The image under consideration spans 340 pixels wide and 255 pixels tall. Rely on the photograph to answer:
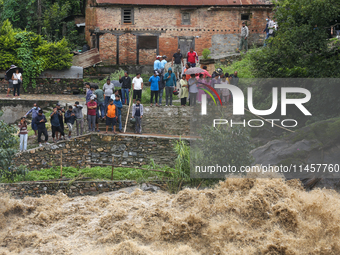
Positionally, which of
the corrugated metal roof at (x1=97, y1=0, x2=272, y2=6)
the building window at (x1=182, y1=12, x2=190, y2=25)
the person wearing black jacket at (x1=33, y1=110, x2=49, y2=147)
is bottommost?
the person wearing black jacket at (x1=33, y1=110, x2=49, y2=147)

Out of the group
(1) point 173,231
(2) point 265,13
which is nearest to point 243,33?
(2) point 265,13

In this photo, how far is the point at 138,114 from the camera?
17672 millimetres

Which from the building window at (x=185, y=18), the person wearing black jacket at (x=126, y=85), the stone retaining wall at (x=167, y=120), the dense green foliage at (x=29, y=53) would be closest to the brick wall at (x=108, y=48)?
the dense green foliage at (x=29, y=53)

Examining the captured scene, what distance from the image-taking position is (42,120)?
16859 mm

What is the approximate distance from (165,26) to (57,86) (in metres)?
7.85

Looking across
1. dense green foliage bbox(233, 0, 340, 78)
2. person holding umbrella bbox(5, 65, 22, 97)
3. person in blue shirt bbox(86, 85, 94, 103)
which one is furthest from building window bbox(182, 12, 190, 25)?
person in blue shirt bbox(86, 85, 94, 103)

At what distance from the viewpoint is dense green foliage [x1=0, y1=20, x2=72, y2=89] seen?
74.7ft

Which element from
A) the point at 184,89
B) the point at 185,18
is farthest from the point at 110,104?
the point at 185,18

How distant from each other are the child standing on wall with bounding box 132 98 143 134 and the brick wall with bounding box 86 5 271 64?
9.60m

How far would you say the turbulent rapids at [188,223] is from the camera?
1248cm

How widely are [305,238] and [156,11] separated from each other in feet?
60.1

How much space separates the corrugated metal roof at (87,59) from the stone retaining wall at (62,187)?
437 inches

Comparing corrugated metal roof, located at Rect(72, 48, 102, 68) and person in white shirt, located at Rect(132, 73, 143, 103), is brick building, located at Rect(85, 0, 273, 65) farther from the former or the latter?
person in white shirt, located at Rect(132, 73, 143, 103)

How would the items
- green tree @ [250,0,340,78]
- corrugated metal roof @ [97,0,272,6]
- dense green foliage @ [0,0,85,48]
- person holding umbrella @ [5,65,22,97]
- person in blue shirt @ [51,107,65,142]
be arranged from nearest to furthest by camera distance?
green tree @ [250,0,340,78]
person in blue shirt @ [51,107,65,142]
person holding umbrella @ [5,65,22,97]
corrugated metal roof @ [97,0,272,6]
dense green foliage @ [0,0,85,48]
